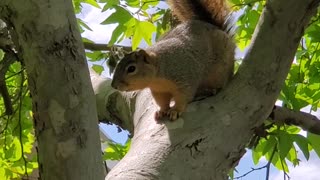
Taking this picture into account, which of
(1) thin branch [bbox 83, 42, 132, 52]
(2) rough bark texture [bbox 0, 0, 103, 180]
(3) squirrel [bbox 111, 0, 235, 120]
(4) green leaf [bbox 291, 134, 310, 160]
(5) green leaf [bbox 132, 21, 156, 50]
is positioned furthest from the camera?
(1) thin branch [bbox 83, 42, 132, 52]

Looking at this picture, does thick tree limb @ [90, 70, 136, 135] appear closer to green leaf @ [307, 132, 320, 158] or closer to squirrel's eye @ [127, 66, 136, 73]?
squirrel's eye @ [127, 66, 136, 73]

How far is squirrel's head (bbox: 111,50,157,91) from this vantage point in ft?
7.15

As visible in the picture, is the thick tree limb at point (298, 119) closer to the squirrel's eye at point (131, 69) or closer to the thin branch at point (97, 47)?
the squirrel's eye at point (131, 69)

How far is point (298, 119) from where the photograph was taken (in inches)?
81.0

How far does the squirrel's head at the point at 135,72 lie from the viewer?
218 cm

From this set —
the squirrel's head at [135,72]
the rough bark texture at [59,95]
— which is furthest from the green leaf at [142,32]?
the rough bark texture at [59,95]

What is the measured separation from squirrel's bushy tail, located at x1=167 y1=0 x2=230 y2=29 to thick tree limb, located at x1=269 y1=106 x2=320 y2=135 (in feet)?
1.61

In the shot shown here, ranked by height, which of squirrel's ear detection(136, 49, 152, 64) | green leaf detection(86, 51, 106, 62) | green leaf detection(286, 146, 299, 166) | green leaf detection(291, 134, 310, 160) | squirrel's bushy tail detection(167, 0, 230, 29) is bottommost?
green leaf detection(286, 146, 299, 166)

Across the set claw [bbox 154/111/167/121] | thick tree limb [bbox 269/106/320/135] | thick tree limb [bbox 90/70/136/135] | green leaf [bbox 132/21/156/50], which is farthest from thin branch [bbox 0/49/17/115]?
thick tree limb [bbox 269/106/320/135]

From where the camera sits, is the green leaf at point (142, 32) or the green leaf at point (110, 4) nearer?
the green leaf at point (110, 4)

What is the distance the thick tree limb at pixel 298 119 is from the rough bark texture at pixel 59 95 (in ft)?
3.04

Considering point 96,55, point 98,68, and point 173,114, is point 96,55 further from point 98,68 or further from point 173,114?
point 173,114

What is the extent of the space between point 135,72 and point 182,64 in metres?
0.17

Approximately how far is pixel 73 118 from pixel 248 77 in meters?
0.70
